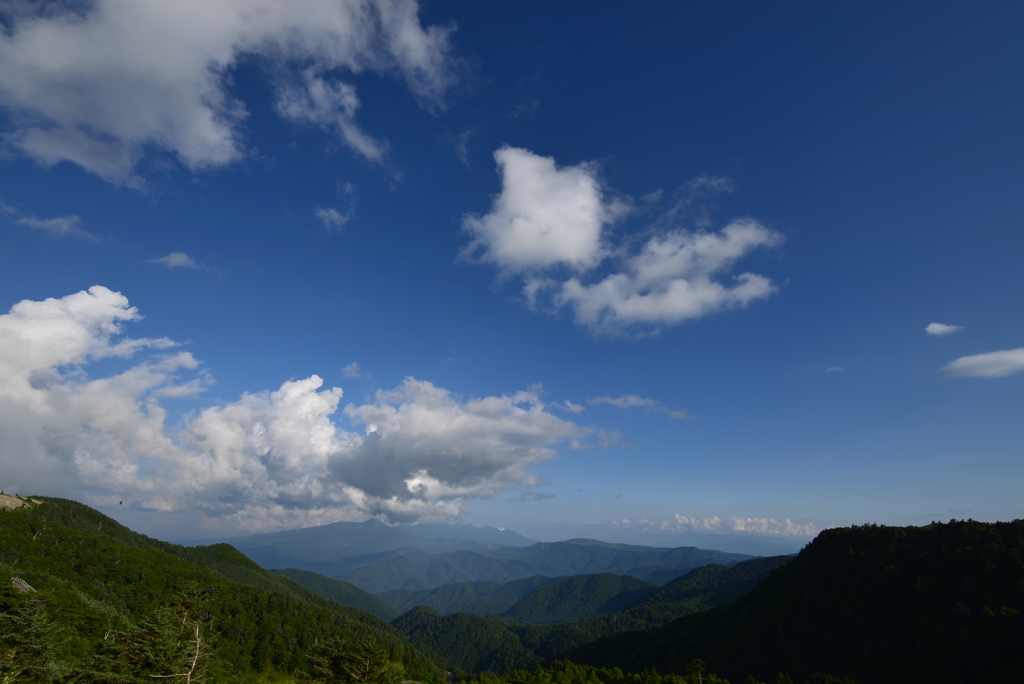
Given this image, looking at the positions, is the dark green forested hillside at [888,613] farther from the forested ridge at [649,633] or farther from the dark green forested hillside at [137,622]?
the dark green forested hillside at [137,622]

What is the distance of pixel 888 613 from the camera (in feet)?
351

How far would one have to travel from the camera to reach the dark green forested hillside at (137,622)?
3528 cm

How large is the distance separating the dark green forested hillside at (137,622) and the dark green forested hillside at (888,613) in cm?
11440

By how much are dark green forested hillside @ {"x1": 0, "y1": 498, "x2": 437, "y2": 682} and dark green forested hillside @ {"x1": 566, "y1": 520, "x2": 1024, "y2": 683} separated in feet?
375

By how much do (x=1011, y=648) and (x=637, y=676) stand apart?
7345 centimetres

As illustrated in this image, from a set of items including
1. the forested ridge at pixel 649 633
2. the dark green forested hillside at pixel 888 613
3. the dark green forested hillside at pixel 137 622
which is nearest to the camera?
the dark green forested hillside at pixel 137 622

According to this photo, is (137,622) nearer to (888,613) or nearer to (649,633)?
(888,613)

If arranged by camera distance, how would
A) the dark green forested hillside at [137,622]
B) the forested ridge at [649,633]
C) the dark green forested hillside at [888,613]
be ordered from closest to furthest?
the dark green forested hillside at [137,622], the forested ridge at [649,633], the dark green forested hillside at [888,613]

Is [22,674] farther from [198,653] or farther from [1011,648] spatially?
[1011,648]

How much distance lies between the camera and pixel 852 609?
115m

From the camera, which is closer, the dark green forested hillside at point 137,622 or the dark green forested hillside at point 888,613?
the dark green forested hillside at point 137,622

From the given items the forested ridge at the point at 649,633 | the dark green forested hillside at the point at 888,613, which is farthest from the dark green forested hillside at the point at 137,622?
the dark green forested hillside at the point at 888,613

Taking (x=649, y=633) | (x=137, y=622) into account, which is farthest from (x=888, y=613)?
(x=137, y=622)

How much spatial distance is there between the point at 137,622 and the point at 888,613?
182 metres
